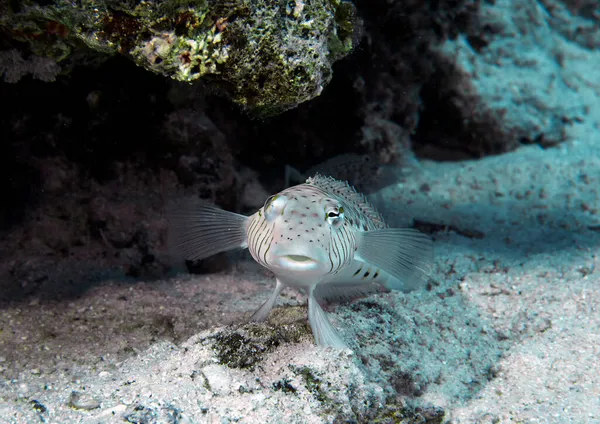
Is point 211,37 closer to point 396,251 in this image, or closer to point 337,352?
point 396,251

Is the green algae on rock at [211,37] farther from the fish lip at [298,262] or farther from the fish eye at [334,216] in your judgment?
the fish lip at [298,262]

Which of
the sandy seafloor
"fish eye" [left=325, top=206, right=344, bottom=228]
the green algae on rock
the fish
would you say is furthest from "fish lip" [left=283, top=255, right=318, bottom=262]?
the green algae on rock

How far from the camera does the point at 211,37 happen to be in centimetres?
274

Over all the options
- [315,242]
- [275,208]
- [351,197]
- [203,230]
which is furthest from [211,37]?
[351,197]

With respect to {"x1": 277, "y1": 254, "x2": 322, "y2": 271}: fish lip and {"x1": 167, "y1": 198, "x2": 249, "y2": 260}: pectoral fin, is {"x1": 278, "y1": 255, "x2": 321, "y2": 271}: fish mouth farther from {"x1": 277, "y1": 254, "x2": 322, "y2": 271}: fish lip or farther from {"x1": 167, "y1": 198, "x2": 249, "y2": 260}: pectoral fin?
{"x1": 167, "y1": 198, "x2": 249, "y2": 260}: pectoral fin

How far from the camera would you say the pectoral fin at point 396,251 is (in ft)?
9.89

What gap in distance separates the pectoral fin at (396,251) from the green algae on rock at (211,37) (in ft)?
3.63

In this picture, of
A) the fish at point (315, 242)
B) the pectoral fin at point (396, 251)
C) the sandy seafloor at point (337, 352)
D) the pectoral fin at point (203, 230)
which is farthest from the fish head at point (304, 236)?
the sandy seafloor at point (337, 352)

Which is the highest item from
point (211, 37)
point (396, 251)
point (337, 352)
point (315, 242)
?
point (211, 37)

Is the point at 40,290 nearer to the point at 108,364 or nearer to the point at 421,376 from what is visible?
the point at 108,364

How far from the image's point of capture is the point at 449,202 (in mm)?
6105

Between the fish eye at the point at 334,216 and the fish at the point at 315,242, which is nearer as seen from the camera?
the fish at the point at 315,242

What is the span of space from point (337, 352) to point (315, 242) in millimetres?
680

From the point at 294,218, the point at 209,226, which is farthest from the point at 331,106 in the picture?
the point at 294,218
